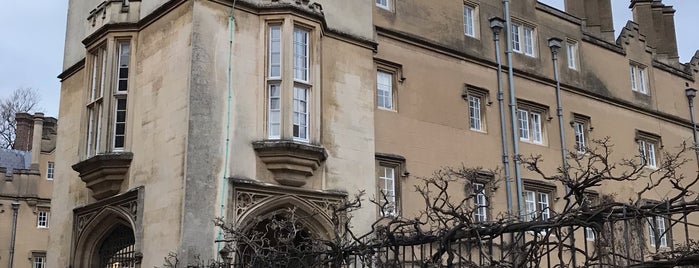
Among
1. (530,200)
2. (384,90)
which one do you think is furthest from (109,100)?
(530,200)

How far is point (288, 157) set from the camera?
1485 cm

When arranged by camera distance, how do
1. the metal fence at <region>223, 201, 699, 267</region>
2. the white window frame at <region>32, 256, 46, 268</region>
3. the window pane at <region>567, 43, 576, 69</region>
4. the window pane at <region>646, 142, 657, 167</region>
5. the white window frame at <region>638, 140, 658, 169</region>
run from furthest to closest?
1. the white window frame at <region>32, 256, 46, 268</region>
2. the window pane at <region>646, 142, 657, 167</region>
3. the white window frame at <region>638, 140, 658, 169</region>
4. the window pane at <region>567, 43, 576, 69</region>
5. the metal fence at <region>223, 201, 699, 267</region>

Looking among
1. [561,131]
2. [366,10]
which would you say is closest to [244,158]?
[366,10]

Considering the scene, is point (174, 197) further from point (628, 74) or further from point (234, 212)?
point (628, 74)

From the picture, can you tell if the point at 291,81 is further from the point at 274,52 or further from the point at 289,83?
the point at 274,52

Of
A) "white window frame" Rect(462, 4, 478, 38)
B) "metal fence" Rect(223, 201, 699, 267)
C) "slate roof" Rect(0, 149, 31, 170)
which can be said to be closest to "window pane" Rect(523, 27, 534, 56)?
"white window frame" Rect(462, 4, 478, 38)

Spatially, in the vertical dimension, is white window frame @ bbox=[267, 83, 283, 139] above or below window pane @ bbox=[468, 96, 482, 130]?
below

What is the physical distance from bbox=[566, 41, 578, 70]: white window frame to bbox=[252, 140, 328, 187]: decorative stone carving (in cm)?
1116

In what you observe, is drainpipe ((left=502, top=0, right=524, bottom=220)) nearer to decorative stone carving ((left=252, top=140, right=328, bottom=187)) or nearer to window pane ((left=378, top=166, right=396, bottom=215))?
window pane ((left=378, top=166, right=396, bottom=215))

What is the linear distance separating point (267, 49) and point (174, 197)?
11.5ft

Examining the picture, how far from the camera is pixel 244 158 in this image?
14836 millimetres

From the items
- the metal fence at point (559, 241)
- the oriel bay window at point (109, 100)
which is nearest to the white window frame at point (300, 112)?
the oriel bay window at point (109, 100)

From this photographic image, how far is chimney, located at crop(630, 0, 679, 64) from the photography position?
1086 inches

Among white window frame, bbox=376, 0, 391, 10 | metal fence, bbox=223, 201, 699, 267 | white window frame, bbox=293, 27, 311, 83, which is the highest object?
white window frame, bbox=376, 0, 391, 10
